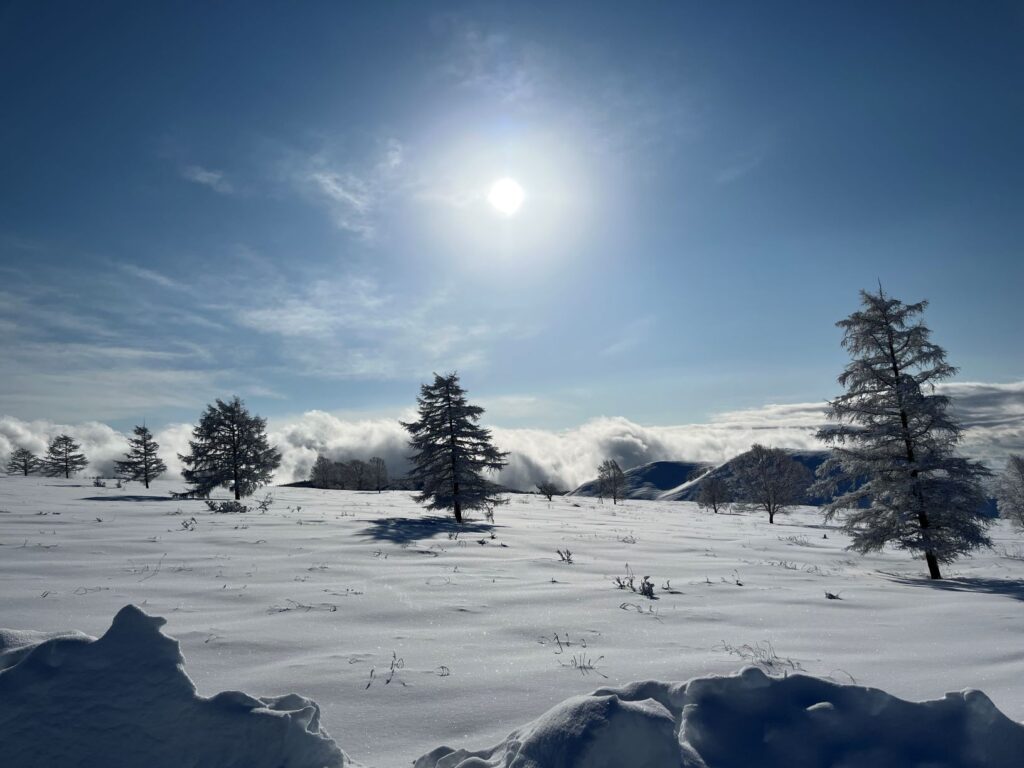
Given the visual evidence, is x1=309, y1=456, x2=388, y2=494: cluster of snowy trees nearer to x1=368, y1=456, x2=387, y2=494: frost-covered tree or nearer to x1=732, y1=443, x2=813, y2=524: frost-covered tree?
x1=368, y1=456, x2=387, y2=494: frost-covered tree

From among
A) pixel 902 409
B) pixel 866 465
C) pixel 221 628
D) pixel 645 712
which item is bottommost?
pixel 221 628

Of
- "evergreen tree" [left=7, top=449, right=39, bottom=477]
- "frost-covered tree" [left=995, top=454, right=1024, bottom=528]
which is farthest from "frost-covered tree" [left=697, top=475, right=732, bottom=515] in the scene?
"evergreen tree" [left=7, top=449, right=39, bottom=477]

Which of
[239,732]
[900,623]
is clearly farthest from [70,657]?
[900,623]

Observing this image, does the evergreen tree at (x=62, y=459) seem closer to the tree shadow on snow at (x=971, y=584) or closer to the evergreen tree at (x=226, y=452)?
the evergreen tree at (x=226, y=452)

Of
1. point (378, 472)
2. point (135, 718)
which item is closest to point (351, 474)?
point (378, 472)

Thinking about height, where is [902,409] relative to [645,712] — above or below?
above

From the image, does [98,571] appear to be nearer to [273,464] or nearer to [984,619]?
[984,619]

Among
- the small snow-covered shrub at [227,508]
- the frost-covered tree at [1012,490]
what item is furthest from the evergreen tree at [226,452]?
the frost-covered tree at [1012,490]

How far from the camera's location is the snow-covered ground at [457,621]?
12.9ft

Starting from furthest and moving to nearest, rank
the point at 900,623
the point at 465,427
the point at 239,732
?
the point at 465,427
the point at 900,623
the point at 239,732

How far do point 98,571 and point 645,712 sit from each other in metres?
8.62

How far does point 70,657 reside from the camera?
3002 millimetres

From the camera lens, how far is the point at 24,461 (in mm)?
61656

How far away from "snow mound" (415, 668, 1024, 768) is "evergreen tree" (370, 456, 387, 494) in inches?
2896
